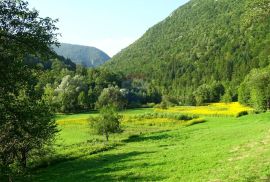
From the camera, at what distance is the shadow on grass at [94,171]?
98.3ft

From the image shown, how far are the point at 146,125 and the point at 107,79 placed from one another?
10936 centimetres

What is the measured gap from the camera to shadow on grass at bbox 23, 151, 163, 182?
2997 centimetres

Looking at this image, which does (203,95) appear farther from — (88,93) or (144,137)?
(144,137)

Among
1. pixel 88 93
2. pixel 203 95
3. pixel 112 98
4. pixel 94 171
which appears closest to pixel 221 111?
pixel 112 98

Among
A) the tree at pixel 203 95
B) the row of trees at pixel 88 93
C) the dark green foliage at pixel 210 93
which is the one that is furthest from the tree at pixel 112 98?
the dark green foliage at pixel 210 93

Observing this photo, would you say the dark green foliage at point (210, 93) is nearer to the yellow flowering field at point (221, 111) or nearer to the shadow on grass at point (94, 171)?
the yellow flowering field at point (221, 111)

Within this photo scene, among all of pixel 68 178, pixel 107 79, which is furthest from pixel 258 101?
pixel 107 79

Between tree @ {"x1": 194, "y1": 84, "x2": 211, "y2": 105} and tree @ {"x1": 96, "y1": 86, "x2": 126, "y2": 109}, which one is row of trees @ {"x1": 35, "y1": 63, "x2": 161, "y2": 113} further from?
tree @ {"x1": 194, "y1": 84, "x2": 211, "y2": 105}

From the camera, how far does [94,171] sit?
117ft

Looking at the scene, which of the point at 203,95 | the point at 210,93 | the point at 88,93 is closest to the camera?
the point at 88,93

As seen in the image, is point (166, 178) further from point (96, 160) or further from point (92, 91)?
point (92, 91)

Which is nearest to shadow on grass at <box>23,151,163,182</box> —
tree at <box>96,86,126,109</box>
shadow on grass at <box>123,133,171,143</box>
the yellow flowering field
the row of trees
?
shadow on grass at <box>123,133,171,143</box>

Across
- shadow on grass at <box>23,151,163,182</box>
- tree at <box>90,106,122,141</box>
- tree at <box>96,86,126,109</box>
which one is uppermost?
tree at <box>96,86,126,109</box>

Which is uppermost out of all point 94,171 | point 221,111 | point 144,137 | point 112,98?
point 112,98
